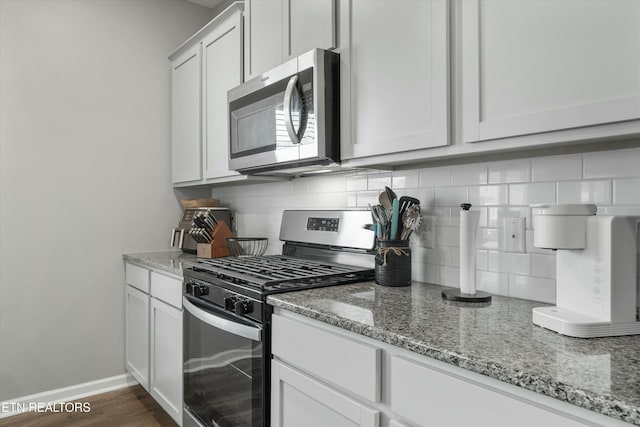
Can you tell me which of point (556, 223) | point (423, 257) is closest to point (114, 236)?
point (423, 257)

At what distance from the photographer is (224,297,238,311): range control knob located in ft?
5.18

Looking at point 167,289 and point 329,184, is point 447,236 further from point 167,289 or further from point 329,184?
point 167,289

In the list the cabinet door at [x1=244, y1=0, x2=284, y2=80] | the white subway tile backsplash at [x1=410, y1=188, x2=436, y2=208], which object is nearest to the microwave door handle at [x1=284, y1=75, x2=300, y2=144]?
the cabinet door at [x1=244, y1=0, x2=284, y2=80]

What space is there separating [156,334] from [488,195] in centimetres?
196

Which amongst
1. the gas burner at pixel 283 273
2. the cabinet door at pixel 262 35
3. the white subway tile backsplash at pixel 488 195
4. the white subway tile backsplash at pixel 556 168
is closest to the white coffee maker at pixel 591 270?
the white subway tile backsplash at pixel 556 168

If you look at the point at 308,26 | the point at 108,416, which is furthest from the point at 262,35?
the point at 108,416

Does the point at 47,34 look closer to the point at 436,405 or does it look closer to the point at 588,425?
the point at 436,405

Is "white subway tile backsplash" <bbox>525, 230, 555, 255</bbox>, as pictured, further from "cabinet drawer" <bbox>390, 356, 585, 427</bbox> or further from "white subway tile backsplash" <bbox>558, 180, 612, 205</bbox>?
"cabinet drawer" <bbox>390, 356, 585, 427</bbox>

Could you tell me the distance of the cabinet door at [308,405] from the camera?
3.56ft

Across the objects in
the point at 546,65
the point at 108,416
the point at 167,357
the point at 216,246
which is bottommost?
the point at 108,416

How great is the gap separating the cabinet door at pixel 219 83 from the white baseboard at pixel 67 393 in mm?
1547

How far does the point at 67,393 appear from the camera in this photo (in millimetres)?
2684

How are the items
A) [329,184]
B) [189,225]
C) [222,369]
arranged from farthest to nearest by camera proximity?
1. [189,225]
2. [329,184]
3. [222,369]

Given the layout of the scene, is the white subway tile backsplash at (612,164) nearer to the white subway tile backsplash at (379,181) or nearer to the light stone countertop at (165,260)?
the white subway tile backsplash at (379,181)
